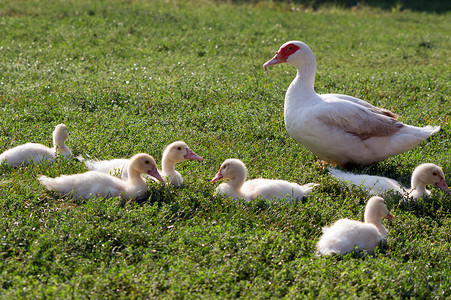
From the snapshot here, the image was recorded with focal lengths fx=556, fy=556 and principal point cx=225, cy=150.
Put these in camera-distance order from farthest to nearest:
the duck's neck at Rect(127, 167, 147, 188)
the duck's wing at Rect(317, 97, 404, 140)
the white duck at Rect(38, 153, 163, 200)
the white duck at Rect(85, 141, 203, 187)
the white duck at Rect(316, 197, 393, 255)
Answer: the duck's wing at Rect(317, 97, 404, 140) → the white duck at Rect(85, 141, 203, 187) → the duck's neck at Rect(127, 167, 147, 188) → the white duck at Rect(38, 153, 163, 200) → the white duck at Rect(316, 197, 393, 255)

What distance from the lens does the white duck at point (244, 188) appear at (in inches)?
245

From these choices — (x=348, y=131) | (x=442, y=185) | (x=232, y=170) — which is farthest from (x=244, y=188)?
(x=442, y=185)

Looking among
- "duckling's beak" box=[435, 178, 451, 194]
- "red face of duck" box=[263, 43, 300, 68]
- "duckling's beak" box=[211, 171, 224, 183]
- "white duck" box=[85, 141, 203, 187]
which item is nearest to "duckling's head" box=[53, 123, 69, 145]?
"white duck" box=[85, 141, 203, 187]

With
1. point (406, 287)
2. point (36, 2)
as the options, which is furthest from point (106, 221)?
point (36, 2)

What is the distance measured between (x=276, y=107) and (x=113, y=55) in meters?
5.37

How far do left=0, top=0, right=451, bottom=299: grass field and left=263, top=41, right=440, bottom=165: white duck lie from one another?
0.30 m

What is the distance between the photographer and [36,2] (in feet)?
61.3

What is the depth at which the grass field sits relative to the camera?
4727 mm

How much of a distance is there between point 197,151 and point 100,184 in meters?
2.01

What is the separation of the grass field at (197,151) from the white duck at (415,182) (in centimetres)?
15

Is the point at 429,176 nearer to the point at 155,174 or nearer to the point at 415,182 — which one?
the point at 415,182

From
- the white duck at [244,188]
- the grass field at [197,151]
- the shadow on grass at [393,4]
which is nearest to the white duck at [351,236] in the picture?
the grass field at [197,151]

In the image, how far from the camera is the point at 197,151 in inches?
305

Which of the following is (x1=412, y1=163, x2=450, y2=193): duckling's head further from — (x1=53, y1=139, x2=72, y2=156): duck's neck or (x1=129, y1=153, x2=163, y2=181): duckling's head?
(x1=53, y1=139, x2=72, y2=156): duck's neck
